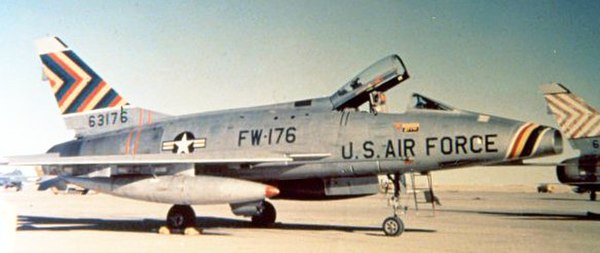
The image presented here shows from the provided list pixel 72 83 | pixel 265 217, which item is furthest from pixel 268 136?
pixel 72 83

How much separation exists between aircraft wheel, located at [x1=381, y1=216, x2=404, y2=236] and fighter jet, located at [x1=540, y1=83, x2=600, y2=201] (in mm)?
7558

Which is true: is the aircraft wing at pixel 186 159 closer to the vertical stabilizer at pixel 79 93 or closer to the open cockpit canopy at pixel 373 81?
the open cockpit canopy at pixel 373 81

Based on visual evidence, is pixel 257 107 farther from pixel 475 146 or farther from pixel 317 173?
pixel 475 146

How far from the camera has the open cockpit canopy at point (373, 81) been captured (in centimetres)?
1138

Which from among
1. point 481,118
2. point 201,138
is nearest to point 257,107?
point 201,138

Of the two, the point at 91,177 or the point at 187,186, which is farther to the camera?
the point at 91,177

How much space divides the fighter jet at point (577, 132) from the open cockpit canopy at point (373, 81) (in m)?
7.09

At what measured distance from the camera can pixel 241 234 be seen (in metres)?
11.2

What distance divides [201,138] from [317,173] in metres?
2.83

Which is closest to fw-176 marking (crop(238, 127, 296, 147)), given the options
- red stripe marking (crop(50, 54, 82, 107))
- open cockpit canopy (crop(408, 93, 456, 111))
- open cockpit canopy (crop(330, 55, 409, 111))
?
open cockpit canopy (crop(330, 55, 409, 111))

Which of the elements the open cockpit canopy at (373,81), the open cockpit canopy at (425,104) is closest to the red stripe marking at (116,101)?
the open cockpit canopy at (373,81)

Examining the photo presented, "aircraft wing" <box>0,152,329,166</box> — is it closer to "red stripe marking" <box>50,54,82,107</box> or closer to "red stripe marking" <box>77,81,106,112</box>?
"red stripe marking" <box>77,81,106,112</box>

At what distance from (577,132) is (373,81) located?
8.43 metres

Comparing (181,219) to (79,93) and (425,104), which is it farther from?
(79,93)
